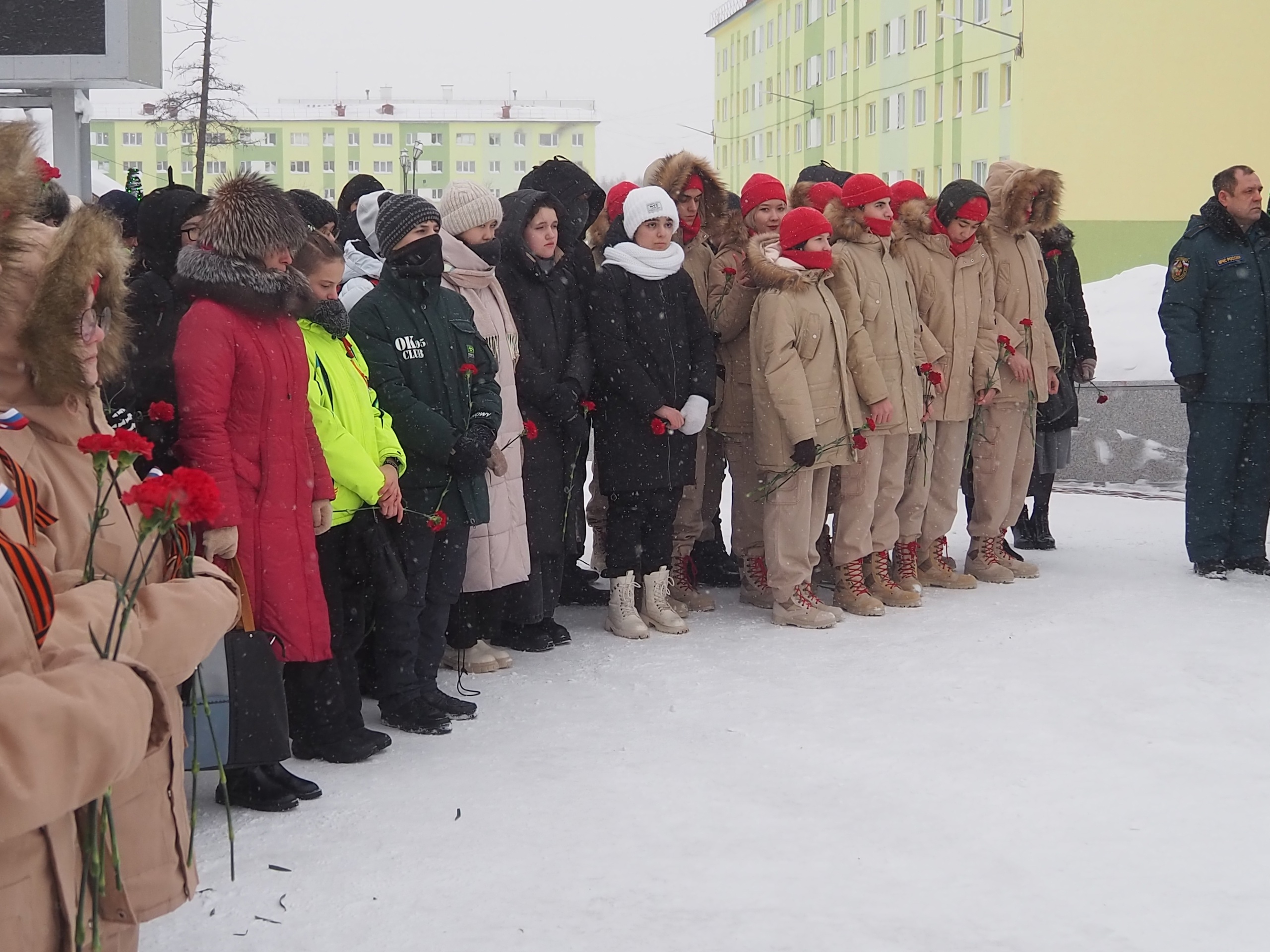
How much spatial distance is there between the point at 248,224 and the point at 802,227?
3.11 m

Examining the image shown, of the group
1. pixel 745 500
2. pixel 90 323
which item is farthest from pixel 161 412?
pixel 745 500

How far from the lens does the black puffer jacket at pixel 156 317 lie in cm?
386

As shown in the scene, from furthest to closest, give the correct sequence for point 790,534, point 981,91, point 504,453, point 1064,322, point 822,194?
1. point 981,91
2. point 1064,322
3. point 822,194
4. point 790,534
5. point 504,453

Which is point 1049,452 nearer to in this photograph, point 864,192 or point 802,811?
point 864,192

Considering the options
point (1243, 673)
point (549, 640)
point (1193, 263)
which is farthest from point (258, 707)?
point (1193, 263)

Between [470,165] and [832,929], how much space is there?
77581mm

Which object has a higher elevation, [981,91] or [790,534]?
[981,91]

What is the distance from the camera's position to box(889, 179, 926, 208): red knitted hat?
7242 mm

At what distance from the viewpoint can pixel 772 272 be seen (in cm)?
633

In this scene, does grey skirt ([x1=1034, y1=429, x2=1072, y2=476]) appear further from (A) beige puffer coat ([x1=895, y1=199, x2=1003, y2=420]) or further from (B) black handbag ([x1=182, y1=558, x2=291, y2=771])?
(B) black handbag ([x1=182, y1=558, x2=291, y2=771])

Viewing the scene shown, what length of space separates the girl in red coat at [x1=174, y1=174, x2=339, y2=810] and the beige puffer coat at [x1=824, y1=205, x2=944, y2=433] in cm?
326

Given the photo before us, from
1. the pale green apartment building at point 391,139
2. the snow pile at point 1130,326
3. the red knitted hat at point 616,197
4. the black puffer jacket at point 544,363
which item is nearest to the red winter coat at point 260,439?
the black puffer jacket at point 544,363

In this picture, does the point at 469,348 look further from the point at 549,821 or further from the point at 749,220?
the point at 749,220

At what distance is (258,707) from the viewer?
364 centimetres
